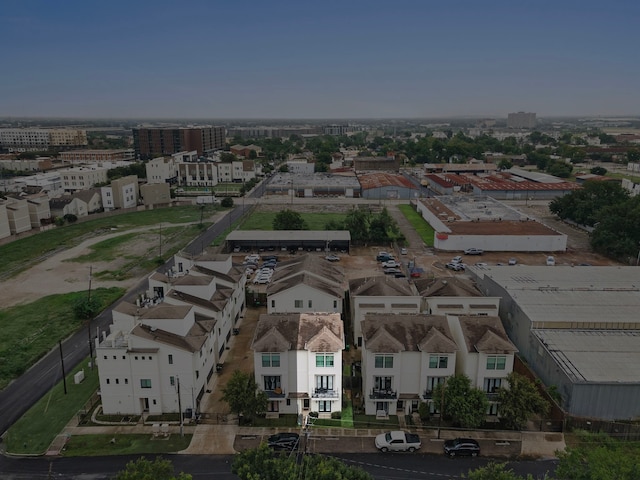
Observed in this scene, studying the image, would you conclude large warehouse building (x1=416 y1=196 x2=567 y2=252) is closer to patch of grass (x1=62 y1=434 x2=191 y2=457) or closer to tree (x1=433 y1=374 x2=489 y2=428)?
tree (x1=433 y1=374 x2=489 y2=428)

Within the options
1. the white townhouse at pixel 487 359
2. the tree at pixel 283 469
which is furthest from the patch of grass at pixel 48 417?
the white townhouse at pixel 487 359

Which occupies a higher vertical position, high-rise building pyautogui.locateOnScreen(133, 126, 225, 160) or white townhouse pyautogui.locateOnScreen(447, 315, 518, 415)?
high-rise building pyautogui.locateOnScreen(133, 126, 225, 160)

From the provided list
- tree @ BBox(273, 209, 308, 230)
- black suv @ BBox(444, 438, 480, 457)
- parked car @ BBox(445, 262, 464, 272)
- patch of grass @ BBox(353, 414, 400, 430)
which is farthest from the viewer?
tree @ BBox(273, 209, 308, 230)

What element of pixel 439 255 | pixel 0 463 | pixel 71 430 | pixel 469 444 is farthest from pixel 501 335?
pixel 439 255

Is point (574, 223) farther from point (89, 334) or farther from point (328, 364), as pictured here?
point (89, 334)

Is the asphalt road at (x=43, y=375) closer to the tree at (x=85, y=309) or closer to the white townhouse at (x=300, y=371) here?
the tree at (x=85, y=309)

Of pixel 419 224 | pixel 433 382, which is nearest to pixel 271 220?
pixel 419 224

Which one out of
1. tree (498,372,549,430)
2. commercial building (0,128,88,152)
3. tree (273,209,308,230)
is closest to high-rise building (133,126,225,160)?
commercial building (0,128,88,152)

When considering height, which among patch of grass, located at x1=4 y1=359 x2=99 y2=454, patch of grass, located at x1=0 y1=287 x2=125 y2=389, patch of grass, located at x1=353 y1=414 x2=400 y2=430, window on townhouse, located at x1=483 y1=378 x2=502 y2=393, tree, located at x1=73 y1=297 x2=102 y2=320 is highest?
window on townhouse, located at x1=483 y1=378 x2=502 y2=393

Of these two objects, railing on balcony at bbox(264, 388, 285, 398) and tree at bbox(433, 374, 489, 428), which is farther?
railing on balcony at bbox(264, 388, 285, 398)
